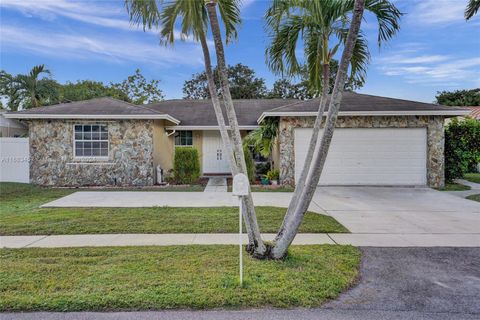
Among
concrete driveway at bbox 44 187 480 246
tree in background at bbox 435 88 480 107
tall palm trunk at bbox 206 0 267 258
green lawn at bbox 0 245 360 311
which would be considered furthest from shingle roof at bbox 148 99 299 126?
tree in background at bbox 435 88 480 107

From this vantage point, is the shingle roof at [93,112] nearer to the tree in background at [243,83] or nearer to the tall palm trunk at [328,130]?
the tall palm trunk at [328,130]

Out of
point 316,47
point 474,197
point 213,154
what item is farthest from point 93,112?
point 474,197

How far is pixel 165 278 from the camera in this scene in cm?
400

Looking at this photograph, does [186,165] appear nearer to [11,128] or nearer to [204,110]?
[204,110]

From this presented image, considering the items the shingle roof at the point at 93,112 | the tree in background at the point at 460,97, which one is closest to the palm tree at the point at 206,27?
the shingle roof at the point at 93,112

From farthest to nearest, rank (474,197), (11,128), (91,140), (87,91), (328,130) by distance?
(87,91), (11,128), (91,140), (474,197), (328,130)

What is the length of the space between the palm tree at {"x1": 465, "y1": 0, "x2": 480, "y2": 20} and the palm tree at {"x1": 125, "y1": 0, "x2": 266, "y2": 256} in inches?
391

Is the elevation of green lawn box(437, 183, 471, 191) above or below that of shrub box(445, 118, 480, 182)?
below

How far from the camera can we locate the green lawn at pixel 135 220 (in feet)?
21.1

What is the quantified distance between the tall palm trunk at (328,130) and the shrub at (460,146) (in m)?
11.5

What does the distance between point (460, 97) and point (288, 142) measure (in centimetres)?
3182

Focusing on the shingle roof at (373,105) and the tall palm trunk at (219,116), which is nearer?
the tall palm trunk at (219,116)

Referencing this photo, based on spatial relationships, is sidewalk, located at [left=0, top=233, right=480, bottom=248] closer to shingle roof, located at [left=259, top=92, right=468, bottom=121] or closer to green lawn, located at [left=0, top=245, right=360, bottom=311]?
green lawn, located at [left=0, top=245, right=360, bottom=311]

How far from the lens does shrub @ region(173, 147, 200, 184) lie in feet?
44.5
